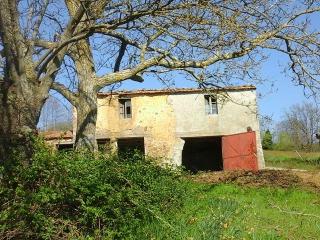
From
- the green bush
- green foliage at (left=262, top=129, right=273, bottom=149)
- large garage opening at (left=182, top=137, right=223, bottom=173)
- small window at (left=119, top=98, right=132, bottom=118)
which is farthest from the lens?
green foliage at (left=262, top=129, right=273, bottom=149)

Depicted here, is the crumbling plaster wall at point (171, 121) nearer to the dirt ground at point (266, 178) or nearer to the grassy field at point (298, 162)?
the grassy field at point (298, 162)

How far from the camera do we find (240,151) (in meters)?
29.5

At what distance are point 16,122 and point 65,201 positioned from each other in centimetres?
209

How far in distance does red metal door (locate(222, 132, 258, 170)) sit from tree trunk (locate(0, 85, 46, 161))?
70.0 feet

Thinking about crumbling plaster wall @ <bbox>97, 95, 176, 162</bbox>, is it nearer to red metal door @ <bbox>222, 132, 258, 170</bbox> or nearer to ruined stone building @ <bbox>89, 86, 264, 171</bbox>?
ruined stone building @ <bbox>89, 86, 264, 171</bbox>

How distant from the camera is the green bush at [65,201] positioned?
6723mm

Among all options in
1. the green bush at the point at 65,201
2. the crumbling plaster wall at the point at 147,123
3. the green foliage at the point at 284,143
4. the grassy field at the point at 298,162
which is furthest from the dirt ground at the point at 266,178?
the green foliage at the point at 284,143

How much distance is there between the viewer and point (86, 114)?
46.0 ft

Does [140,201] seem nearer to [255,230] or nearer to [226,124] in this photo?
[255,230]

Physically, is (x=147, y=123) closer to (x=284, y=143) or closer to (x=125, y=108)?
(x=125, y=108)

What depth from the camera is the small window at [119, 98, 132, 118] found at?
3155 centimetres

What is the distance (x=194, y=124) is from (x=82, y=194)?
24.1m

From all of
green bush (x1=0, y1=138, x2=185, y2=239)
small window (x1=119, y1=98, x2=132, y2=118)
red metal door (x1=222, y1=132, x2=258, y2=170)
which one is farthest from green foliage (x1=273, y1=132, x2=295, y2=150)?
green bush (x1=0, y1=138, x2=185, y2=239)

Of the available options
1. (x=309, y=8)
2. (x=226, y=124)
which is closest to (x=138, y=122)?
(x=226, y=124)
